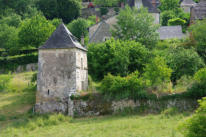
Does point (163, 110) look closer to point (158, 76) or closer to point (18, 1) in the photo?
point (158, 76)

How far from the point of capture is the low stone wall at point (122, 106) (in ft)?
68.6

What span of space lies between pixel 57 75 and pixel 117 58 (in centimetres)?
618

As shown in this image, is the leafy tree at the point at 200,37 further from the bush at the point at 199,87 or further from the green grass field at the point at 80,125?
the green grass field at the point at 80,125

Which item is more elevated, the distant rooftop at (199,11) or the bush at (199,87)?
the distant rooftop at (199,11)

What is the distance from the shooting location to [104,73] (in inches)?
1097

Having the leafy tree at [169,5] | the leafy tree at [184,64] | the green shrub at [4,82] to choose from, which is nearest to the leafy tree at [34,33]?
the green shrub at [4,82]

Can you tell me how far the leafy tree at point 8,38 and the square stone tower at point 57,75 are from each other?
1841 centimetres

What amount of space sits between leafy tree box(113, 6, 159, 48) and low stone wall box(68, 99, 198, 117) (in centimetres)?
1239

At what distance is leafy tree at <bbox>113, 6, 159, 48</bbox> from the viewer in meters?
33.0

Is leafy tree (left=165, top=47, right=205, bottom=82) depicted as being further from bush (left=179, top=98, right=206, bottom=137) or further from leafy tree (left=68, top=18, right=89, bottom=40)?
leafy tree (left=68, top=18, right=89, bottom=40)

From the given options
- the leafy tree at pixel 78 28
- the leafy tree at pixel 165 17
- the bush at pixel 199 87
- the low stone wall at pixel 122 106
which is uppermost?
the leafy tree at pixel 165 17

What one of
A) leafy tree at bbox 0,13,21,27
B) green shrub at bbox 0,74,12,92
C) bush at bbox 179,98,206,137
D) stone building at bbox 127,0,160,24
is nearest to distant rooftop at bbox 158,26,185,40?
stone building at bbox 127,0,160,24

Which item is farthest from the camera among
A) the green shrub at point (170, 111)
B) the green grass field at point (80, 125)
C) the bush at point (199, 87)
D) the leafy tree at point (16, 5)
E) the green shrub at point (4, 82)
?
the leafy tree at point (16, 5)

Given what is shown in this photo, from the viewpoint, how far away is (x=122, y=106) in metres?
21.6
